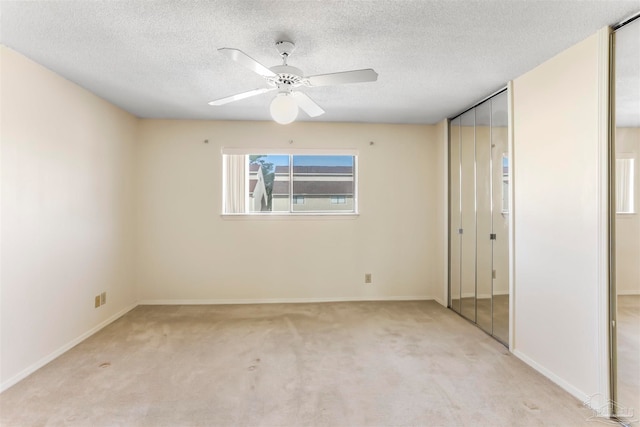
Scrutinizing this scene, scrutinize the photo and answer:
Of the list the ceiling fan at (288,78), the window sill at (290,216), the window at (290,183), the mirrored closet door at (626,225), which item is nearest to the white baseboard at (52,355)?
the window sill at (290,216)

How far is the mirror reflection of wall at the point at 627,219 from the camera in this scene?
182 cm

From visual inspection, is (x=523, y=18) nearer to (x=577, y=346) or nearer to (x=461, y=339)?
(x=577, y=346)

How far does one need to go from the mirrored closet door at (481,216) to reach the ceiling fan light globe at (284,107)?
2.06 meters

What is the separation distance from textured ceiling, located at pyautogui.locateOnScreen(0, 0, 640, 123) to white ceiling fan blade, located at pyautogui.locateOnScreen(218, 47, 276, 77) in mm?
283

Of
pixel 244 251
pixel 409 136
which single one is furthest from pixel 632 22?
pixel 244 251

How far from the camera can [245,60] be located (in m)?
1.79

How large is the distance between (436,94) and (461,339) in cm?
243

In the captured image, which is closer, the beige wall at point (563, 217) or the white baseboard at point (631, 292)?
the white baseboard at point (631, 292)

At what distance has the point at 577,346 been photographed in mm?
2189

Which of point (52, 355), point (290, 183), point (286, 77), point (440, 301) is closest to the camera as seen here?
point (286, 77)

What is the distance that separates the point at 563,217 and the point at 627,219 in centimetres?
43

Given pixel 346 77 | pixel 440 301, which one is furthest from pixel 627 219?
pixel 440 301

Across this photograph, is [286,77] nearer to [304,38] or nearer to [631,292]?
[304,38]

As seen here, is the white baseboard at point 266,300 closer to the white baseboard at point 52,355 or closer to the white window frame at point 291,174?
the white baseboard at point 52,355
